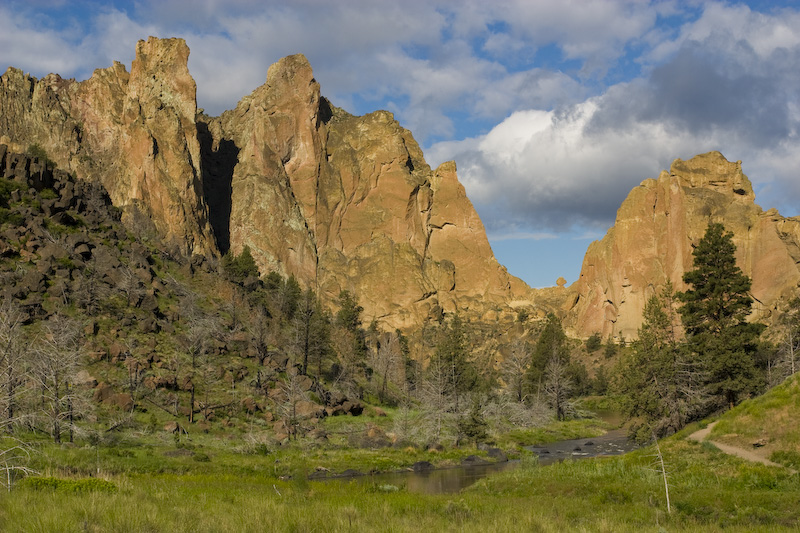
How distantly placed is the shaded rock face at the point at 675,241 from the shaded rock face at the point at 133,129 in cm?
10434

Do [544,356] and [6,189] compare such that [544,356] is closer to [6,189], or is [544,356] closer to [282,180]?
[6,189]

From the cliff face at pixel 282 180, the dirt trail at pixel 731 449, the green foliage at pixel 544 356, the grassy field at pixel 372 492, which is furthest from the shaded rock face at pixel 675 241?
the grassy field at pixel 372 492

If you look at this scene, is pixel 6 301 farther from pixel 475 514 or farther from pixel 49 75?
pixel 49 75

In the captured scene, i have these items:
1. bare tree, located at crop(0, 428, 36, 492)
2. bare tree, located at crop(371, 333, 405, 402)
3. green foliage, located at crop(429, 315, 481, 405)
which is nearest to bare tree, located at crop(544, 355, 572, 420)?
green foliage, located at crop(429, 315, 481, 405)

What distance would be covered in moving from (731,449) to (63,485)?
26628 millimetres

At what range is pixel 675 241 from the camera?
15700 centimetres

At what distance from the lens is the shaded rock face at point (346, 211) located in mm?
173875

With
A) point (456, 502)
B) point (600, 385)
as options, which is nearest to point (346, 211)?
point (600, 385)

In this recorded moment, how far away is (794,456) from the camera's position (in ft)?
80.1

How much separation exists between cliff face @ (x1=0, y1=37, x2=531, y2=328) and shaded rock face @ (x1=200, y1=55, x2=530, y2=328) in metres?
0.37

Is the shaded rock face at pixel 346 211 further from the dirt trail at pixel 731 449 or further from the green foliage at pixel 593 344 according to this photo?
the dirt trail at pixel 731 449

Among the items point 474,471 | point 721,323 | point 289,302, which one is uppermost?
point 289,302

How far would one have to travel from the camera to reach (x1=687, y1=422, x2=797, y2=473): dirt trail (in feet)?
83.4

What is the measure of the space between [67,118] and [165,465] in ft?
510
